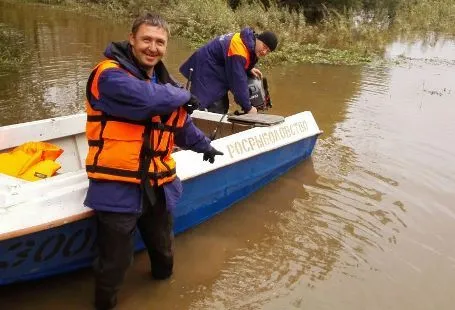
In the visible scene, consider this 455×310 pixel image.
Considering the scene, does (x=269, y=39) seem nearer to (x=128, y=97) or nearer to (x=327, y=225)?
(x=327, y=225)

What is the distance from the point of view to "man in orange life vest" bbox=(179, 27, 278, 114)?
5.06m

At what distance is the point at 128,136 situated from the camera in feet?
9.56

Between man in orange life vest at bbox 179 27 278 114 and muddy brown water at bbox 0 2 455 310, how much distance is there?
43.9 inches

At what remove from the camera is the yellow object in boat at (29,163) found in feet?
11.8

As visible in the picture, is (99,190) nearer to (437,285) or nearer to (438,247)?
(437,285)

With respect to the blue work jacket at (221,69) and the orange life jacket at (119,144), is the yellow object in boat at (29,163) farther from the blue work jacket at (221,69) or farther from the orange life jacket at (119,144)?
the blue work jacket at (221,69)

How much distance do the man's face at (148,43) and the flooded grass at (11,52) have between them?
7.07 m

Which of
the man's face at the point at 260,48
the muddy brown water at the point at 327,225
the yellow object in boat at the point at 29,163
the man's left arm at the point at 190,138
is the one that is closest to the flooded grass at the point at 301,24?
the muddy brown water at the point at 327,225

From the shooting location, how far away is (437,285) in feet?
13.2

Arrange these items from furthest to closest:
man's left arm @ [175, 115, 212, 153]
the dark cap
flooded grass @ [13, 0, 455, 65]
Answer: flooded grass @ [13, 0, 455, 65]
the dark cap
man's left arm @ [175, 115, 212, 153]

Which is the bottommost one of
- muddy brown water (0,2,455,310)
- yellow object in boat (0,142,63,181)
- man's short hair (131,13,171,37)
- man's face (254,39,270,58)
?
muddy brown water (0,2,455,310)

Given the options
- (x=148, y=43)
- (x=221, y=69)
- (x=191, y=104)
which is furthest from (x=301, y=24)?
(x=148, y=43)

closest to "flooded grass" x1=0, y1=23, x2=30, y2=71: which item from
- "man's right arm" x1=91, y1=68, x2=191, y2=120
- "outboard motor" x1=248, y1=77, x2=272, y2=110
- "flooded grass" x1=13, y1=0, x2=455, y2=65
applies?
"flooded grass" x1=13, y1=0, x2=455, y2=65

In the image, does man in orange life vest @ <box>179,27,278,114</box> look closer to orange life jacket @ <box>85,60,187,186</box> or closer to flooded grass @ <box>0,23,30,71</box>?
orange life jacket @ <box>85,60,187,186</box>
